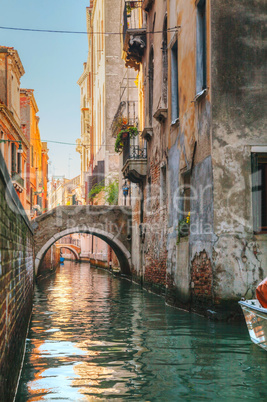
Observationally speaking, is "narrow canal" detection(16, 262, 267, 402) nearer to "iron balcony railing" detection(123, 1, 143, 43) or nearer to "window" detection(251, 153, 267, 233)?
"window" detection(251, 153, 267, 233)

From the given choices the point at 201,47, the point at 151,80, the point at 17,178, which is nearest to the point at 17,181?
the point at 17,178

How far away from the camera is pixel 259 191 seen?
8.64 m

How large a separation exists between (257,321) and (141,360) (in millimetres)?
1210

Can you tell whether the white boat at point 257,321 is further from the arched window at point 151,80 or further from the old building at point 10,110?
the old building at point 10,110

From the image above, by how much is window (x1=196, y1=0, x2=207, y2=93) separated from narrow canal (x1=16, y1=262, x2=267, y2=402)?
357cm

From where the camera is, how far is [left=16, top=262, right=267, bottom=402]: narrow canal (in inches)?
191

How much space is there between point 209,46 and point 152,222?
25.2 feet

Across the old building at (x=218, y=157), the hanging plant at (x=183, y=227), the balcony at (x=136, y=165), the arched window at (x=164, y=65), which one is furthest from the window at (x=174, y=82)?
the balcony at (x=136, y=165)

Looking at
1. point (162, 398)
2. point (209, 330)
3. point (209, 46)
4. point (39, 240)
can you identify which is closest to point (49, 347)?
point (209, 330)

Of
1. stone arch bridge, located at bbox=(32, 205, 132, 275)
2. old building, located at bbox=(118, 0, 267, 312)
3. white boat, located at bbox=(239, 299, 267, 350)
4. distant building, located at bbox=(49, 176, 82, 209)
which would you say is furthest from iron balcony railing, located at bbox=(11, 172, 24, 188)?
distant building, located at bbox=(49, 176, 82, 209)

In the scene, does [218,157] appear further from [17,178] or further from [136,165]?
[17,178]

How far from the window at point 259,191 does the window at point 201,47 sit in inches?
60.5

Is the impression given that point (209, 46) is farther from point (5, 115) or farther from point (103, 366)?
point (5, 115)

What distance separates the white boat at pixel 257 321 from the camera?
5.91m
